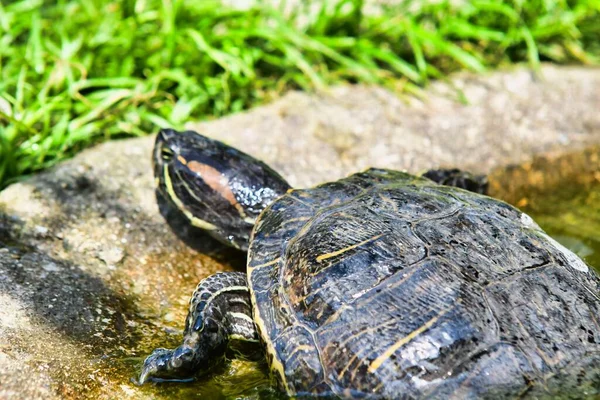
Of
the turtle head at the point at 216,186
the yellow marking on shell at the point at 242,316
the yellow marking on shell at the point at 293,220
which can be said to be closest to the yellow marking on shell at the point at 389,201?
the yellow marking on shell at the point at 293,220

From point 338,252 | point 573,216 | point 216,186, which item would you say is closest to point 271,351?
point 338,252

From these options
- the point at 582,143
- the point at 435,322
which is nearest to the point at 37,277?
the point at 435,322

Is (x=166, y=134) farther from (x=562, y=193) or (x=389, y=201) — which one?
(x=562, y=193)

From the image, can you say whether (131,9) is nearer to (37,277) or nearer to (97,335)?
(37,277)

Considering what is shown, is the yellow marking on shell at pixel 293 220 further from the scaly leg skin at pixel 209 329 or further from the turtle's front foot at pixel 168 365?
the turtle's front foot at pixel 168 365

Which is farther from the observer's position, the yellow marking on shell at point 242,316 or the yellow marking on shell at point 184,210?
the yellow marking on shell at point 184,210

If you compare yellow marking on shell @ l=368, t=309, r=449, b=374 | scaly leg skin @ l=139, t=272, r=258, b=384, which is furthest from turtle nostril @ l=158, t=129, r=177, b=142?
yellow marking on shell @ l=368, t=309, r=449, b=374

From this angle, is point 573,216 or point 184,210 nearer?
point 184,210
